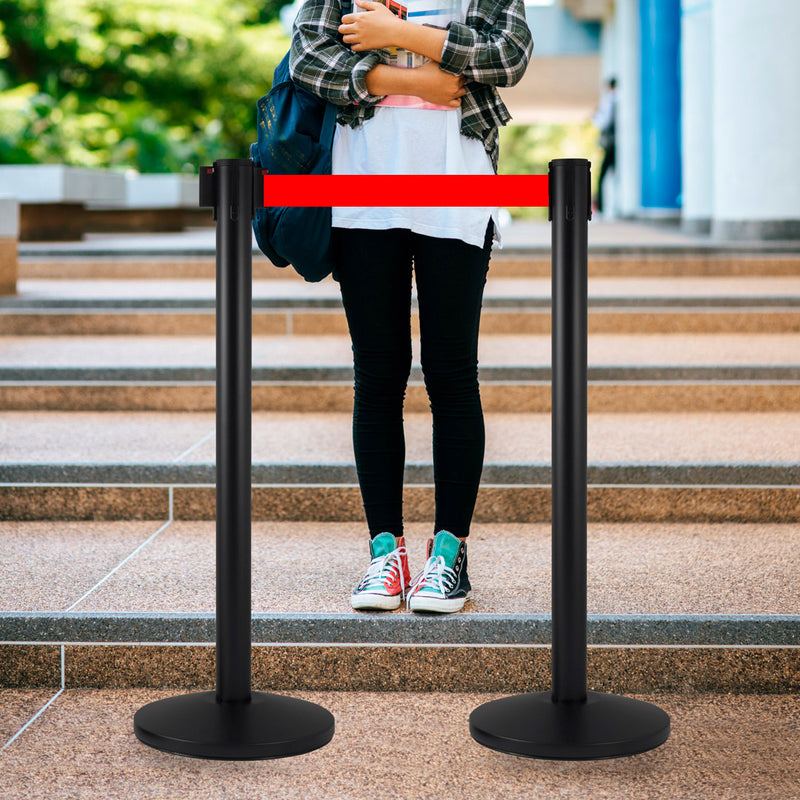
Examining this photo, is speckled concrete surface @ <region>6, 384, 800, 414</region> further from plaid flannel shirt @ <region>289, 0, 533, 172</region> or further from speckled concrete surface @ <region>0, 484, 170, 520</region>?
plaid flannel shirt @ <region>289, 0, 533, 172</region>

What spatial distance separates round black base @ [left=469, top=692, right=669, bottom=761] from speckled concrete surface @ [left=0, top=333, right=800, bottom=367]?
94.4 inches

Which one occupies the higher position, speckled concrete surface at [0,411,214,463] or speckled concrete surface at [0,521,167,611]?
speckled concrete surface at [0,411,214,463]

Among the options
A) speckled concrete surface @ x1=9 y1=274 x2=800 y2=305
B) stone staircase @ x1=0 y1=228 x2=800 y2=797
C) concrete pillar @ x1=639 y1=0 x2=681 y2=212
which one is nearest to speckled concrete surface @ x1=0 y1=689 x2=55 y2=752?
stone staircase @ x1=0 y1=228 x2=800 y2=797

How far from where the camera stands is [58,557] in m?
3.08

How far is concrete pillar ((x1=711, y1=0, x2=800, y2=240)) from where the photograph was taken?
25.7ft

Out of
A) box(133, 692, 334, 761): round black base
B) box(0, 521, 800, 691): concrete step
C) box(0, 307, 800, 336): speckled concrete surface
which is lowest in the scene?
Answer: box(133, 692, 334, 761): round black base

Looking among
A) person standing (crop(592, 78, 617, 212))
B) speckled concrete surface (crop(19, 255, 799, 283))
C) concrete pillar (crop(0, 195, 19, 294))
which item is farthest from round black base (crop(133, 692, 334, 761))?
person standing (crop(592, 78, 617, 212))

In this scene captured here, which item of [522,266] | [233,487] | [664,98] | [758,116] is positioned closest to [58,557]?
[233,487]

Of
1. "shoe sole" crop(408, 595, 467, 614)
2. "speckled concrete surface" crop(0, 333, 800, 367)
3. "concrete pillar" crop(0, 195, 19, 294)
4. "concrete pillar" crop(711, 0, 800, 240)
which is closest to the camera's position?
"shoe sole" crop(408, 595, 467, 614)

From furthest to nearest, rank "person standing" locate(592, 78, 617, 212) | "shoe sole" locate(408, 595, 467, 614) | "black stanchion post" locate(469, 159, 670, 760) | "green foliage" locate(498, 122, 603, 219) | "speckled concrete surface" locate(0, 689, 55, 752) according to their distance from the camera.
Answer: "green foliage" locate(498, 122, 603, 219)
"person standing" locate(592, 78, 617, 212)
"shoe sole" locate(408, 595, 467, 614)
"speckled concrete surface" locate(0, 689, 55, 752)
"black stanchion post" locate(469, 159, 670, 760)

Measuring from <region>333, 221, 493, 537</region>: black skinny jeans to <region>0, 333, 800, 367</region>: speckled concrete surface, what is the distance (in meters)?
2.05

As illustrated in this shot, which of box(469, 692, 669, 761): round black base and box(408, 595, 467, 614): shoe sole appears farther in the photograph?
box(408, 595, 467, 614): shoe sole

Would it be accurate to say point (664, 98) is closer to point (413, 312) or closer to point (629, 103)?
point (629, 103)

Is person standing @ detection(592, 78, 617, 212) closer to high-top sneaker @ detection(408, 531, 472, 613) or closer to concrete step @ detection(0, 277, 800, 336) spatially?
concrete step @ detection(0, 277, 800, 336)
